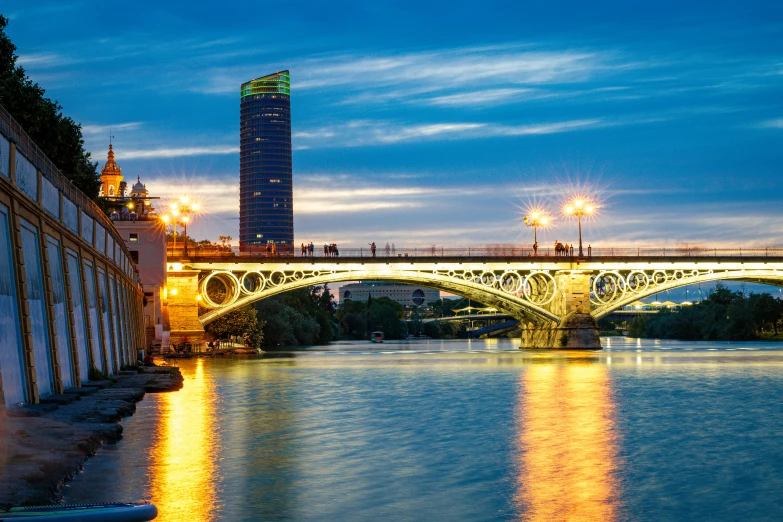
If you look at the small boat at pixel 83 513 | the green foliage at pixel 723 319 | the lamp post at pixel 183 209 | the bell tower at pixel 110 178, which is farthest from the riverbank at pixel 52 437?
the green foliage at pixel 723 319

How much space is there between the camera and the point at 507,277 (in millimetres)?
98250

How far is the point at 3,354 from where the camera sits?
21.3 meters

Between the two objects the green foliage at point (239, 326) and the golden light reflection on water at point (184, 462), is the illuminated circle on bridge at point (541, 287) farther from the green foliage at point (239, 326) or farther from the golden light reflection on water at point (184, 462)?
the golden light reflection on water at point (184, 462)

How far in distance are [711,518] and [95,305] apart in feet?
85.0

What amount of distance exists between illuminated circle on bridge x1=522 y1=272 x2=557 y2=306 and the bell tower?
152ft

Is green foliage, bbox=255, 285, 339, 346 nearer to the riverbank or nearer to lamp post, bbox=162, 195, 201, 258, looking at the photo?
lamp post, bbox=162, 195, 201, 258

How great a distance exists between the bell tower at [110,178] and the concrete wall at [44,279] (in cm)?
7720

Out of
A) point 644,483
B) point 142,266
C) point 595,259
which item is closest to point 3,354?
point 644,483

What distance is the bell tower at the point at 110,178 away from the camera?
11561 centimetres

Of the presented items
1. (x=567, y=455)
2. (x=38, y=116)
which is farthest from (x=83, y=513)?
(x=38, y=116)

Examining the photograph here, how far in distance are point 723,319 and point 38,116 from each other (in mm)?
120531

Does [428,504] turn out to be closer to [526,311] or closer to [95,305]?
Result: [95,305]

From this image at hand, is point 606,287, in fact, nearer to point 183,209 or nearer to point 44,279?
point 183,209

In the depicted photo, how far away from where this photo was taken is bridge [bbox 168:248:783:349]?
284 ft
